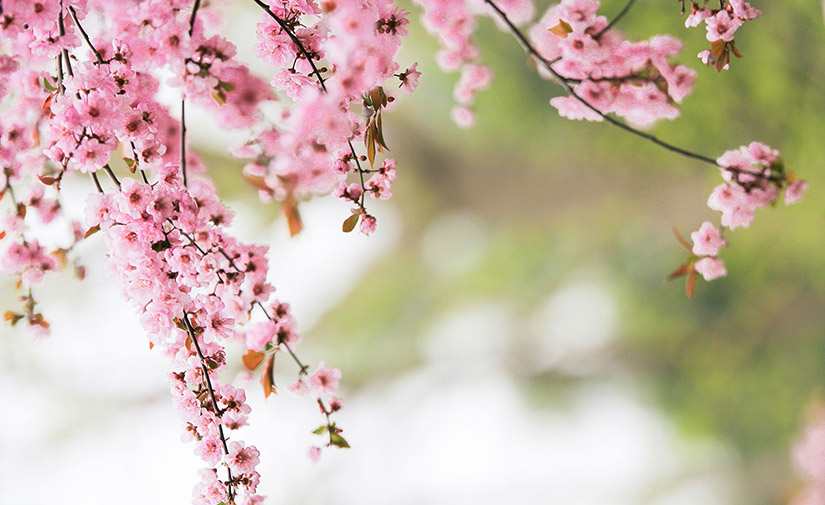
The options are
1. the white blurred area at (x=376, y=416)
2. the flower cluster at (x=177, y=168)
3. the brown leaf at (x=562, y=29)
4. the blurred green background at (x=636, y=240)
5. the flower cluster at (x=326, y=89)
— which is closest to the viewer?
the flower cluster at (x=326, y=89)

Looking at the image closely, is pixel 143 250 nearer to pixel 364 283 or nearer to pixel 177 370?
pixel 177 370

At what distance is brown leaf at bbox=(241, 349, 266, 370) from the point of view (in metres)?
0.58

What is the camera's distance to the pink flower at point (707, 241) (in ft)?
2.05

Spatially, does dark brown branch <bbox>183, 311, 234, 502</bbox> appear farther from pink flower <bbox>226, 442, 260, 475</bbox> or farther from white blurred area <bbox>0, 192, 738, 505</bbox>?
white blurred area <bbox>0, 192, 738, 505</bbox>

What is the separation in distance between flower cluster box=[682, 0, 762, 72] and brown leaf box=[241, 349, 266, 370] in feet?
1.60

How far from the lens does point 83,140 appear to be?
504mm

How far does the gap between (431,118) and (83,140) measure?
156 cm

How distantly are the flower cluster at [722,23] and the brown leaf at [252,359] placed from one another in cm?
49

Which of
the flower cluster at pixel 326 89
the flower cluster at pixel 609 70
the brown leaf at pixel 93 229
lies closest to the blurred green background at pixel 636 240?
the flower cluster at pixel 609 70

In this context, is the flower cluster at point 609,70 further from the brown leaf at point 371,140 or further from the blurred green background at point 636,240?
the blurred green background at point 636,240

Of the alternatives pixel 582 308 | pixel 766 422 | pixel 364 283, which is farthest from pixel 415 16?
pixel 766 422

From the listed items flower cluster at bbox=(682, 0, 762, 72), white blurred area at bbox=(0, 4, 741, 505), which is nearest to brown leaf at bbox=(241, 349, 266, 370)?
flower cluster at bbox=(682, 0, 762, 72)

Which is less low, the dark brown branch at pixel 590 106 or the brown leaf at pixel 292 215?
the dark brown branch at pixel 590 106

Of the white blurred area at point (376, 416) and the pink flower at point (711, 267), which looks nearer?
the pink flower at point (711, 267)
